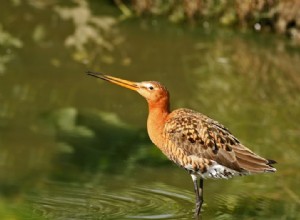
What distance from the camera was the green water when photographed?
7.28 metres

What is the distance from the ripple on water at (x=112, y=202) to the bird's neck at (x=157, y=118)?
0.45 metres

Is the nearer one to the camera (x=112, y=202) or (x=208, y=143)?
(x=208, y=143)

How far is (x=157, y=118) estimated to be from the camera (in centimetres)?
730

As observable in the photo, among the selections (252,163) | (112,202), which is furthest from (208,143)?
(112,202)

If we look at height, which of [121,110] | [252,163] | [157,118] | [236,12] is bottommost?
[252,163]

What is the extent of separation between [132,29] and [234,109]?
10.1 feet

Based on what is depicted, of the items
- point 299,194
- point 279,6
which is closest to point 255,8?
point 279,6

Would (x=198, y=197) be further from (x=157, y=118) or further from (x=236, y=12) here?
(x=236, y=12)

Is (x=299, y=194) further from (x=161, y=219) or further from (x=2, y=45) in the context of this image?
(x=2, y=45)

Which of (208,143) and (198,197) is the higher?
(208,143)

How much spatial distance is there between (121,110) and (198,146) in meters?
2.69

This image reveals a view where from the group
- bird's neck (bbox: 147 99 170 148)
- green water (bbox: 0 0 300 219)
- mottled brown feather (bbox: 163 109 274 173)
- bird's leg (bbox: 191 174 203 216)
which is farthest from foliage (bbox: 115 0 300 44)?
bird's leg (bbox: 191 174 203 216)

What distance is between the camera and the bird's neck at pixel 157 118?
7.27 metres

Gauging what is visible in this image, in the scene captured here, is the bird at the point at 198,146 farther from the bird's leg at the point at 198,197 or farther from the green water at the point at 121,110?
the green water at the point at 121,110
